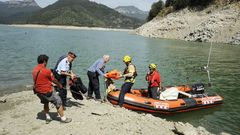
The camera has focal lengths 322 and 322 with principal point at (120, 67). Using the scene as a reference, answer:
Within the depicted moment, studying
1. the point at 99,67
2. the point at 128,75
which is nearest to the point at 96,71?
the point at 99,67

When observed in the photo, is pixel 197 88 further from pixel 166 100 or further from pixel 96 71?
pixel 96 71

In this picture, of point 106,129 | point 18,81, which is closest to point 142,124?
point 106,129

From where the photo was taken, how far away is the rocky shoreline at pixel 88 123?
393 inches

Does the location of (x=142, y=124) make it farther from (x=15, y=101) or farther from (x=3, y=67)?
(x=3, y=67)

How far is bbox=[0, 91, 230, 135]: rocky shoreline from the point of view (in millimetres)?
9984

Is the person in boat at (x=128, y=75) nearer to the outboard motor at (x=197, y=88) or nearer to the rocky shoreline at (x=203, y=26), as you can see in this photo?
the outboard motor at (x=197, y=88)

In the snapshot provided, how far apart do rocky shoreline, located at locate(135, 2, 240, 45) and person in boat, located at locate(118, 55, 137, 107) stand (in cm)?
4176

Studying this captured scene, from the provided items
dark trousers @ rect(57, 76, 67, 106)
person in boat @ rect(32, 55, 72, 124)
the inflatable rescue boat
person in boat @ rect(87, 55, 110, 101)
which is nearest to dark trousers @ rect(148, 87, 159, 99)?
the inflatable rescue boat

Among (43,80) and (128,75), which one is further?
(128,75)

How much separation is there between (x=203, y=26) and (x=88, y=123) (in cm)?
6097

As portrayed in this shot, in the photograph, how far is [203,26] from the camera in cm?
6762

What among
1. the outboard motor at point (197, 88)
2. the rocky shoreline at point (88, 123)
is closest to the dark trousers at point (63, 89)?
the rocky shoreline at point (88, 123)

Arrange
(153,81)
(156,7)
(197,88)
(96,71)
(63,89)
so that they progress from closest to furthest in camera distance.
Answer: (63,89) < (96,71) < (153,81) < (197,88) < (156,7)

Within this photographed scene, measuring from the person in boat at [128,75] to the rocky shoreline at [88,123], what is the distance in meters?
1.55
